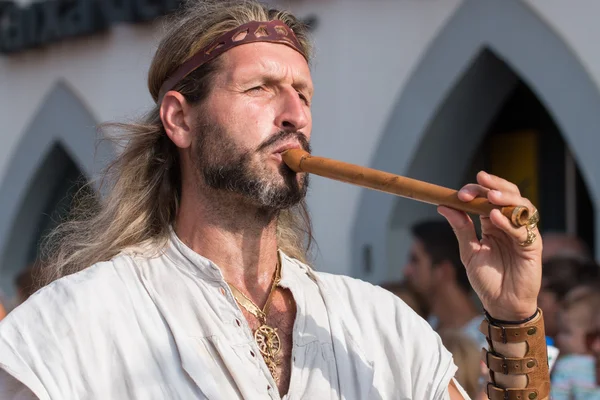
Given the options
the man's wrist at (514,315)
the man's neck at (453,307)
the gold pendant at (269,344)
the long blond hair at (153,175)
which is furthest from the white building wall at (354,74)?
the man's wrist at (514,315)

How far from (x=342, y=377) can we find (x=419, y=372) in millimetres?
210

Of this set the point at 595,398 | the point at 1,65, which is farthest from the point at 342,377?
the point at 1,65

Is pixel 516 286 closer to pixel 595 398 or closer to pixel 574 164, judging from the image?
pixel 595 398

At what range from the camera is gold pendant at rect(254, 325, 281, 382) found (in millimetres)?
2627

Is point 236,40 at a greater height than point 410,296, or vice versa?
point 236,40

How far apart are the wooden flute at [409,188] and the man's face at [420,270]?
134 inches

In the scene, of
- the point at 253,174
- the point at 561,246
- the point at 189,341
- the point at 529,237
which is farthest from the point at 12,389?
the point at 561,246

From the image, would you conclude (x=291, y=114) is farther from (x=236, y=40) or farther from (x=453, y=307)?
(x=453, y=307)

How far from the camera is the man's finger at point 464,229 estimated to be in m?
2.56

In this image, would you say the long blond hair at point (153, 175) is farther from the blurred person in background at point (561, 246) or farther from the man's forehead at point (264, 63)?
the blurred person in background at point (561, 246)

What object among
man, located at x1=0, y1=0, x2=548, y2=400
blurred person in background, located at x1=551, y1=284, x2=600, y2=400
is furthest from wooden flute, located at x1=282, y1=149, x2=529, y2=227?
blurred person in background, located at x1=551, y1=284, x2=600, y2=400

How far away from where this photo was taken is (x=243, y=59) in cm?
286

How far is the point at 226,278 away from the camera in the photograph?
9.08ft

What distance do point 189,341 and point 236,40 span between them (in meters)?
0.81
